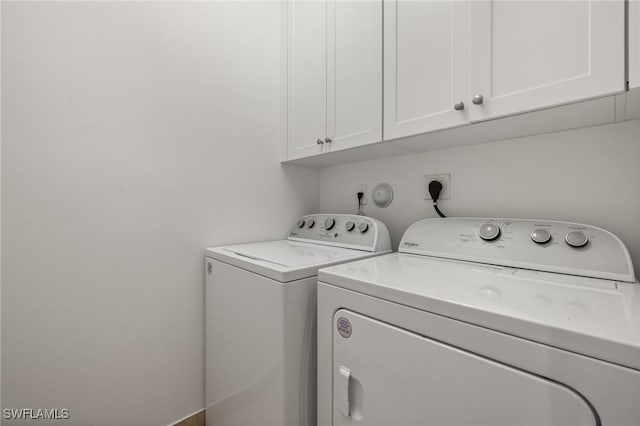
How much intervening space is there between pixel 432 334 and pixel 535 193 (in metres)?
0.79

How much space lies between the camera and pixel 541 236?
0.89 meters

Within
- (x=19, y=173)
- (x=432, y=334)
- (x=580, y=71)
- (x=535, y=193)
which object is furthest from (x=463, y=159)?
(x=19, y=173)

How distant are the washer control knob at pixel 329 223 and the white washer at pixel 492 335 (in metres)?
0.50

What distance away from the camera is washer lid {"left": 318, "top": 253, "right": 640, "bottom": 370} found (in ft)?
1.41

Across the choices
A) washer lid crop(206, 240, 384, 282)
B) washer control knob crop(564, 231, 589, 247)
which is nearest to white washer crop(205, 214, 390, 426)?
washer lid crop(206, 240, 384, 282)

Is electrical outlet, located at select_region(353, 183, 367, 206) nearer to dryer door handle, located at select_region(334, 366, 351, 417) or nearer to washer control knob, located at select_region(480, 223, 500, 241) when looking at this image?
washer control knob, located at select_region(480, 223, 500, 241)

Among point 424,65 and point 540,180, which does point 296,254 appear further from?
point 540,180

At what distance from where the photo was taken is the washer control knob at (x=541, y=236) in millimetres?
879

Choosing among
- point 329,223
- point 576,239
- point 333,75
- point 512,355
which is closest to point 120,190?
point 329,223

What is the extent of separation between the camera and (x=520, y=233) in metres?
0.94

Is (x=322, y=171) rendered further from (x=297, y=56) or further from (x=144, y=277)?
(x=144, y=277)

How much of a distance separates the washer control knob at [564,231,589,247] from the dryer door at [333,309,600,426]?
573mm

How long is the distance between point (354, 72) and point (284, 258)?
2.90 ft

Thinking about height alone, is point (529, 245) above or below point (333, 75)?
below
